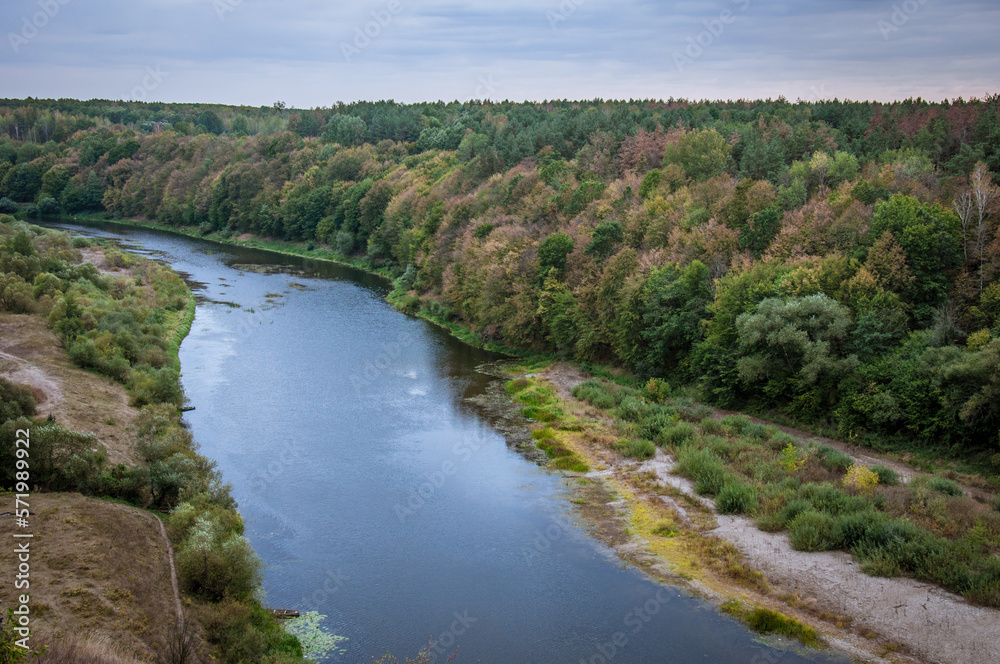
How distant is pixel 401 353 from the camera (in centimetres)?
5462

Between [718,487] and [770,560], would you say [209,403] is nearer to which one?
[718,487]

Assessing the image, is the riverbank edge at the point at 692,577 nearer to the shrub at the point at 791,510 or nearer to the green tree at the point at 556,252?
the shrub at the point at 791,510

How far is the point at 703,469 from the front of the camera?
3241 cm

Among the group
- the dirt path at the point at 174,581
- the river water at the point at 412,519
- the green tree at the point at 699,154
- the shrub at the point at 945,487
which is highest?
the green tree at the point at 699,154

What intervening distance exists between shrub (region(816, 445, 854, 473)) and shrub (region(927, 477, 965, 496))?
126 inches

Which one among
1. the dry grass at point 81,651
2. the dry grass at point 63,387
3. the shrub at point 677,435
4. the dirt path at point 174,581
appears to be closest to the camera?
the dry grass at point 81,651

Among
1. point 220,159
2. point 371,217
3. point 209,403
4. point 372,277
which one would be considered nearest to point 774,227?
point 209,403

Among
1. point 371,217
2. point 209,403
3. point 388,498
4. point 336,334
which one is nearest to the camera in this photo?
point 388,498

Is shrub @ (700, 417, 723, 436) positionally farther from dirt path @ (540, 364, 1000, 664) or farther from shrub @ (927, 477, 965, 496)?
shrub @ (927, 477, 965, 496)

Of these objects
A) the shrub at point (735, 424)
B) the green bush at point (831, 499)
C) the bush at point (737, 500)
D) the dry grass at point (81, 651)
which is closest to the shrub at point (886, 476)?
the green bush at point (831, 499)

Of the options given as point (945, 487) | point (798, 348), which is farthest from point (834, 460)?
point (798, 348)

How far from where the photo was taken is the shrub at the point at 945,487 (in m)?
28.9

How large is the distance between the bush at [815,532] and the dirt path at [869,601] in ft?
0.91

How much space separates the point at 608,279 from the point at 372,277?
1781 inches
